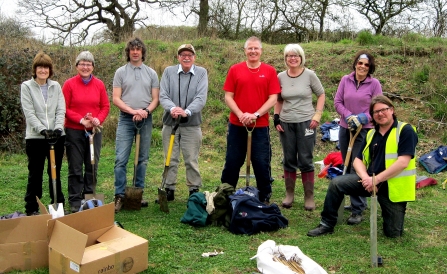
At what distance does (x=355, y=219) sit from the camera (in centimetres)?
449

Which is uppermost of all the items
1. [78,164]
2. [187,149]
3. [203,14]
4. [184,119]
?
[203,14]

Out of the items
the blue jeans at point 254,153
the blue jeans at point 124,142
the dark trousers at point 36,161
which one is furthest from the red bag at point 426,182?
the dark trousers at point 36,161

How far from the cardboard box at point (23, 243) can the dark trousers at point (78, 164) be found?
1.29 m

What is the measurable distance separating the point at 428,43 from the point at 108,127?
850 cm

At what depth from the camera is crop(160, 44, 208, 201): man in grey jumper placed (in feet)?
15.7

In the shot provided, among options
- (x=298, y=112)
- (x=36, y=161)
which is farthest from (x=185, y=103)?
(x=36, y=161)

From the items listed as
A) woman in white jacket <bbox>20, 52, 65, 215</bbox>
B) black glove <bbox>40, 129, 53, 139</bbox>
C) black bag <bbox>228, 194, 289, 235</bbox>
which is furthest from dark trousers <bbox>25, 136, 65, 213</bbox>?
black bag <bbox>228, 194, 289, 235</bbox>

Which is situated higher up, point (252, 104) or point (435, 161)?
point (252, 104)

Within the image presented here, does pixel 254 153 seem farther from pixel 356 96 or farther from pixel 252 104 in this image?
pixel 356 96

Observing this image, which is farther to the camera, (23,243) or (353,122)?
(353,122)

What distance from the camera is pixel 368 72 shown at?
4504 millimetres

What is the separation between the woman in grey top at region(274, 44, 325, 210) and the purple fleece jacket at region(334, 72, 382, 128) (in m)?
0.28

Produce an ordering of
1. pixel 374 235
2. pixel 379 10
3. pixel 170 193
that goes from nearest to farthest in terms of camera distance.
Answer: pixel 374 235, pixel 170 193, pixel 379 10

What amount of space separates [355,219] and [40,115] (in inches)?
134
